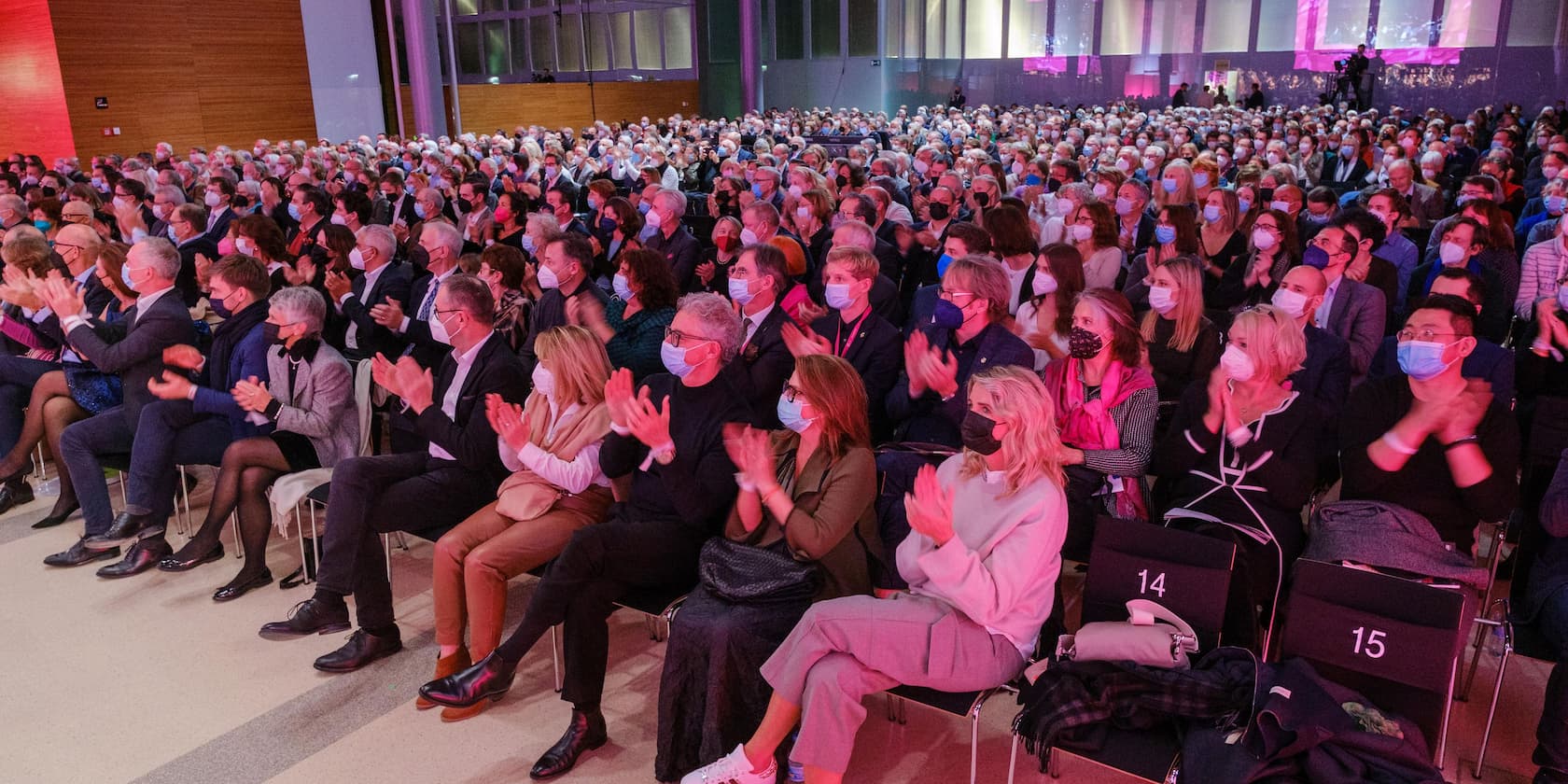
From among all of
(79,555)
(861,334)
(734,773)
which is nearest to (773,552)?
(734,773)

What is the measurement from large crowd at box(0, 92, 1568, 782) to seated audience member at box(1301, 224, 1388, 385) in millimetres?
13

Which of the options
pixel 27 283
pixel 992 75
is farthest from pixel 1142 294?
pixel 992 75

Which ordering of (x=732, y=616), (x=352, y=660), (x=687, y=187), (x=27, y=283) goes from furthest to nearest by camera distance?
(x=687, y=187), (x=27, y=283), (x=352, y=660), (x=732, y=616)

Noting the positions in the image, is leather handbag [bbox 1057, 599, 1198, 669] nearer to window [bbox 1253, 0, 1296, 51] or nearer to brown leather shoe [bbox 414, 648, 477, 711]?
brown leather shoe [bbox 414, 648, 477, 711]

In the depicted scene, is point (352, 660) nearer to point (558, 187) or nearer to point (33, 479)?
point (33, 479)

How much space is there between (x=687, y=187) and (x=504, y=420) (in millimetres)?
11447

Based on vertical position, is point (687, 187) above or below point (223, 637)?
above

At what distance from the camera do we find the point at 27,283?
5.37 metres

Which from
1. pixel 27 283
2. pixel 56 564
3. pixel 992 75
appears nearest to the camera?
pixel 56 564

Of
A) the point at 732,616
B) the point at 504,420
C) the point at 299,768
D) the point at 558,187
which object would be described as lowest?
the point at 299,768

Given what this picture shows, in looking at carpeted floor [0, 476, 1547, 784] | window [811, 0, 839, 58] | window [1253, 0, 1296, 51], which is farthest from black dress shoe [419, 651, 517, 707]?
window [1253, 0, 1296, 51]

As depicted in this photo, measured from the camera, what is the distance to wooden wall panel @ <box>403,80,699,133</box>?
2183 cm

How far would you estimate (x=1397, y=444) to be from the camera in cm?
308

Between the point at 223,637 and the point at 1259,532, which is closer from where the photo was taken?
the point at 1259,532
